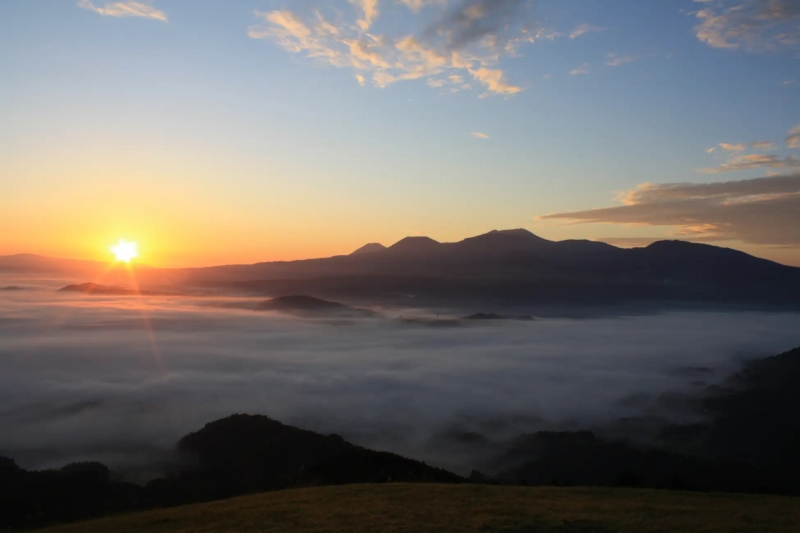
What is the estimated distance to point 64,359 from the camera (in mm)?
163875

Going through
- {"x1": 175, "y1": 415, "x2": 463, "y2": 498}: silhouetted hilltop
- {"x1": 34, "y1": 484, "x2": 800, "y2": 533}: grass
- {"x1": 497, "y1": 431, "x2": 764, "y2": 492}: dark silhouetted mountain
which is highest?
{"x1": 34, "y1": 484, "x2": 800, "y2": 533}: grass

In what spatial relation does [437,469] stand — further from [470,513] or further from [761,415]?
[761,415]

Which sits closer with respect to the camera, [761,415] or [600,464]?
[600,464]

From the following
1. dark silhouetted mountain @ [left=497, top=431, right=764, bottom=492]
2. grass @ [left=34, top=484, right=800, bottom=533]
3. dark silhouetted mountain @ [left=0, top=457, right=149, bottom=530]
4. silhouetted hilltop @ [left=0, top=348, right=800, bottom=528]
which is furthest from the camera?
dark silhouetted mountain @ [left=497, top=431, right=764, bottom=492]

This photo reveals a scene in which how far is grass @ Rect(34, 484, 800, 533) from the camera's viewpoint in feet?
61.6

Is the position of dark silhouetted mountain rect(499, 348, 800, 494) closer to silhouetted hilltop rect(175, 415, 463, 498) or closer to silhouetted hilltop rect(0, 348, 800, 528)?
silhouetted hilltop rect(0, 348, 800, 528)

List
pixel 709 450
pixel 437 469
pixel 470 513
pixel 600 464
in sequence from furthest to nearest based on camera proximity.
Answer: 1. pixel 709 450
2. pixel 600 464
3. pixel 437 469
4. pixel 470 513

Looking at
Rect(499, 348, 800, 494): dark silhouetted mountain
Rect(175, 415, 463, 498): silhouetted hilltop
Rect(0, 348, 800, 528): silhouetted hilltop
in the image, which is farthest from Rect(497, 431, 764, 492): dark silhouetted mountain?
Rect(175, 415, 463, 498): silhouetted hilltop

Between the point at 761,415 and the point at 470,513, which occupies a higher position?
the point at 470,513

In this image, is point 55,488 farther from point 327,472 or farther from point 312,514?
point 312,514

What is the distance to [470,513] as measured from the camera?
2045 cm

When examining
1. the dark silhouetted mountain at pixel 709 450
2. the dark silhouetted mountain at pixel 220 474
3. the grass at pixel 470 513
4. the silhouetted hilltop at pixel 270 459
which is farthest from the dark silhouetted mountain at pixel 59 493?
the dark silhouetted mountain at pixel 709 450

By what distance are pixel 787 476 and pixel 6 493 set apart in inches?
4312

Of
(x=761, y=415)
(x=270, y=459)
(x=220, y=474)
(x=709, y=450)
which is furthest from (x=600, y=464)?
(x=220, y=474)
